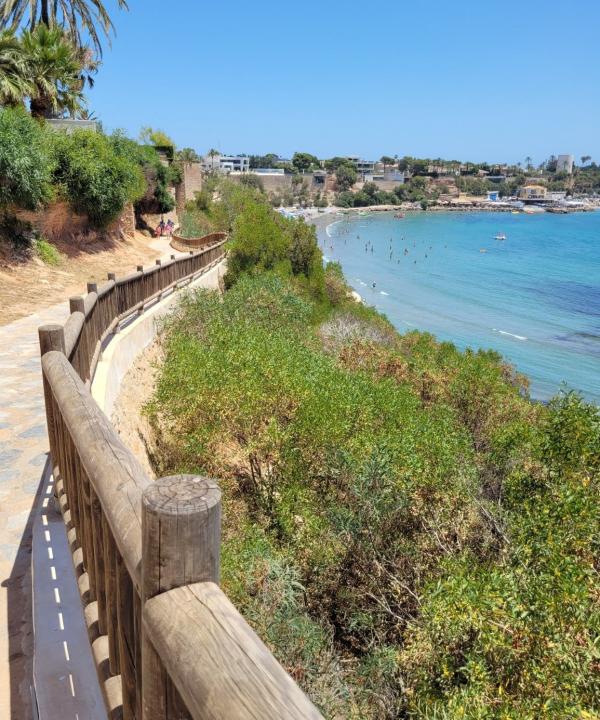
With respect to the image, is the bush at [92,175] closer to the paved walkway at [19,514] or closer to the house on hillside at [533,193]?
the paved walkway at [19,514]

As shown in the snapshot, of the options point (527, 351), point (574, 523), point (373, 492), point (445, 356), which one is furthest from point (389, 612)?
point (527, 351)

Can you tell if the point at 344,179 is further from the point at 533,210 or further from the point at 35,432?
the point at 35,432

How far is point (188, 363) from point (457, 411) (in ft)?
25.6

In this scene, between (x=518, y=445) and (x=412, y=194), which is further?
(x=412, y=194)

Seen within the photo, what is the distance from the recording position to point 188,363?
36.6 feet

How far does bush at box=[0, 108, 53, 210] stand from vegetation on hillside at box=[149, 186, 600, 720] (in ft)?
21.6

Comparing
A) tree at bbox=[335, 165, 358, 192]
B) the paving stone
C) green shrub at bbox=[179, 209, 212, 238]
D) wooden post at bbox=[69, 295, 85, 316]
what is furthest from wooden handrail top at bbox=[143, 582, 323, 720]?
tree at bbox=[335, 165, 358, 192]

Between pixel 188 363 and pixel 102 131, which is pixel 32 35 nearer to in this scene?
pixel 102 131

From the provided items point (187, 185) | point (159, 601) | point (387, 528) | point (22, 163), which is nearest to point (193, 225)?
→ point (187, 185)

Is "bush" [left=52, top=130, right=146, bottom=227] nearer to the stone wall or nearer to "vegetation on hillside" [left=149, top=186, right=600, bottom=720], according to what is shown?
"vegetation on hillside" [left=149, top=186, right=600, bottom=720]

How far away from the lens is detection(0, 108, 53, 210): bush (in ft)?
53.8

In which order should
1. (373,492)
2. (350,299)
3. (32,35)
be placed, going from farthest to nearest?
(350,299) < (32,35) < (373,492)

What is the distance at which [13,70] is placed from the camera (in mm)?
21016

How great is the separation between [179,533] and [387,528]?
8250 millimetres
